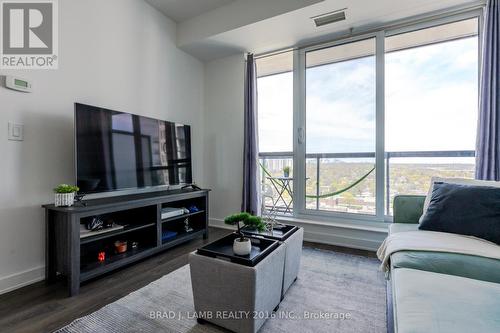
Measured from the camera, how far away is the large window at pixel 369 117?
2.42 meters

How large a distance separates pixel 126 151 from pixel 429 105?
313 cm

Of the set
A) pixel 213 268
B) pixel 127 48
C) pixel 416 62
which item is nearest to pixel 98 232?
pixel 213 268

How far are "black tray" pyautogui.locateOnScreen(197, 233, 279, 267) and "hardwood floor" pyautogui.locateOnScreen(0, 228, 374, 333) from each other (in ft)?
2.59

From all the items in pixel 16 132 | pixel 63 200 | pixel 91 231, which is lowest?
pixel 91 231

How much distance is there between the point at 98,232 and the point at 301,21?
9.31 ft

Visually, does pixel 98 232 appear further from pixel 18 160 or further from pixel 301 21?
pixel 301 21

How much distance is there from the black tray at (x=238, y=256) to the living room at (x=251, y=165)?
0.01 meters

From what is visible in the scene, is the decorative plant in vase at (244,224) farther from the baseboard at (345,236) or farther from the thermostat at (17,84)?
the thermostat at (17,84)

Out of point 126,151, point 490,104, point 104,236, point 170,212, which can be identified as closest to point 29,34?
point 126,151

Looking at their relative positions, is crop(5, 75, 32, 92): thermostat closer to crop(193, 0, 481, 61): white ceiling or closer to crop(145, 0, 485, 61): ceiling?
crop(145, 0, 485, 61): ceiling

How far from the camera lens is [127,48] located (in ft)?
8.41

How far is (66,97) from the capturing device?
6.70 ft

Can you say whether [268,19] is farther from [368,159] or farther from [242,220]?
[242,220]

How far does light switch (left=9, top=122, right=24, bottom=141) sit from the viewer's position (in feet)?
5.70
